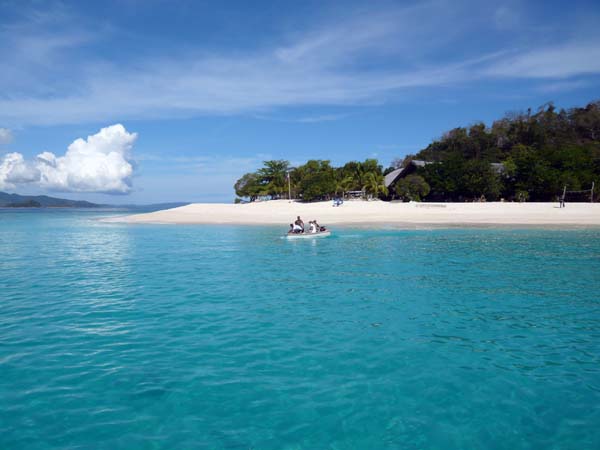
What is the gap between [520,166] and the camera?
2319 inches

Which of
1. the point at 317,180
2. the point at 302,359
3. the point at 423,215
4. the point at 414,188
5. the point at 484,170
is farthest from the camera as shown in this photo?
the point at 317,180

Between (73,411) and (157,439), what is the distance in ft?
5.40

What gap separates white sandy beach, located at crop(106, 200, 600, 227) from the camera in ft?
136

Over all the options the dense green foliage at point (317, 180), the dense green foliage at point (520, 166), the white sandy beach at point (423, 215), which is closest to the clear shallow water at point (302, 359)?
the white sandy beach at point (423, 215)

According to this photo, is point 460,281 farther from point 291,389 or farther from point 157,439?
point 157,439

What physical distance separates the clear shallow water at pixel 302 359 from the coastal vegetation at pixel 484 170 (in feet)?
150

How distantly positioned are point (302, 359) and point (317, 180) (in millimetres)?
60201

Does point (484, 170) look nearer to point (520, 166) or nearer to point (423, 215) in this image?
point (520, 166)

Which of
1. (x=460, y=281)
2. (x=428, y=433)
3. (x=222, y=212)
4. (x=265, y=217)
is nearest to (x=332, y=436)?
(x=428, y=433)

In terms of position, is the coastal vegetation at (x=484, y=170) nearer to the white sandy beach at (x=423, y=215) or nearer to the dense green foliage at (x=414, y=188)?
the dense green foliage at (x=414, y=188)

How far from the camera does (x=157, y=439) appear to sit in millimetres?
5270

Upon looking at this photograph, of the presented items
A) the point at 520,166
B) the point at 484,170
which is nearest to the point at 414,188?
the point at 484,170

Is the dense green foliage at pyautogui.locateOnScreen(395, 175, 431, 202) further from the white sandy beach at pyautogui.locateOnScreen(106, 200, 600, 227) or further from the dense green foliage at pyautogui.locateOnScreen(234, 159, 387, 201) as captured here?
the white sandy beach at pyautogui.locateOnScreen(106, 200, 600, 227)

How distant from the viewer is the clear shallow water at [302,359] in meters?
5.49
